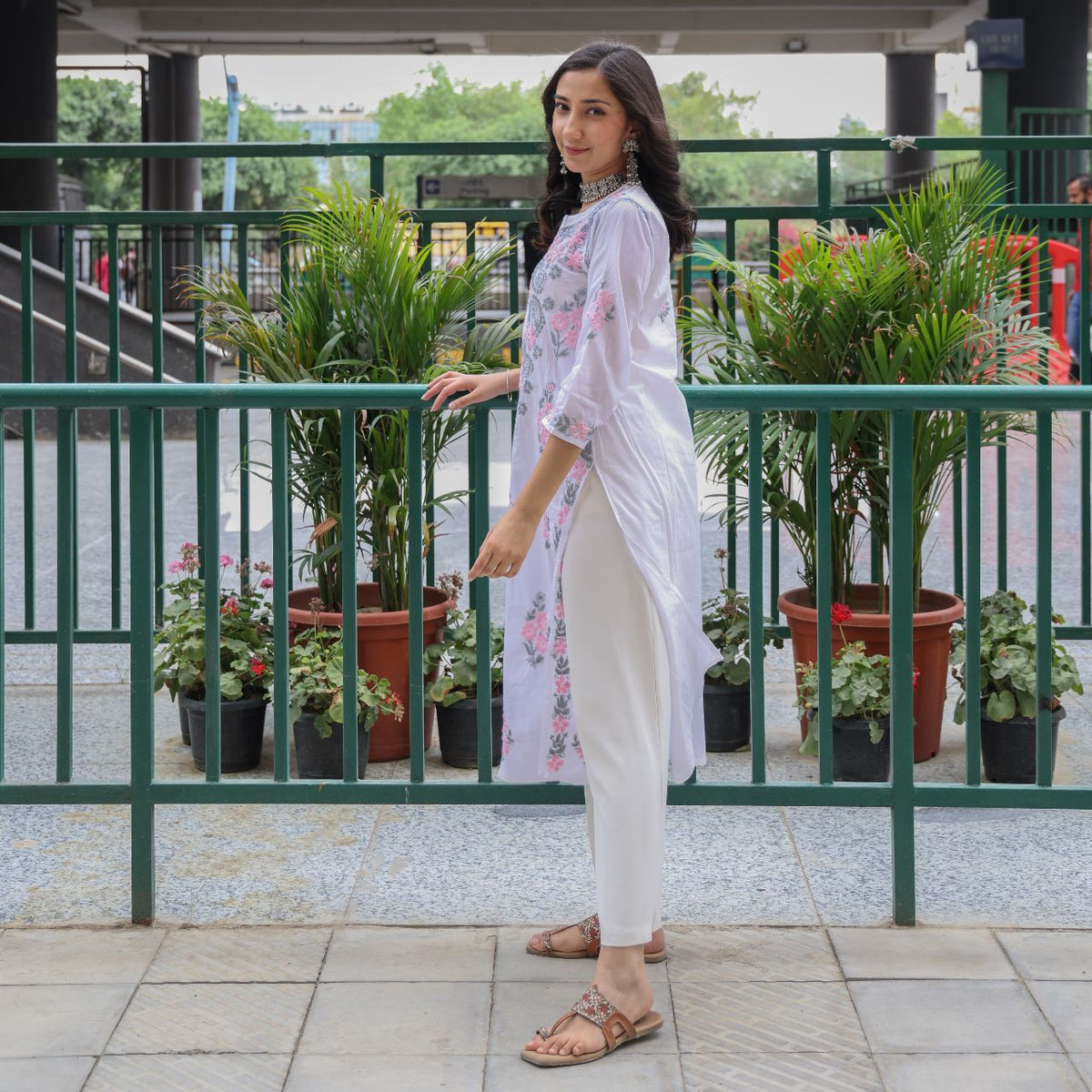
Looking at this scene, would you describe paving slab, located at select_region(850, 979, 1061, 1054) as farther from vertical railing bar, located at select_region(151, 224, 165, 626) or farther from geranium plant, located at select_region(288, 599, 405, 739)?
vertical railing bar, located at select_region(151, 224, 165, 626)

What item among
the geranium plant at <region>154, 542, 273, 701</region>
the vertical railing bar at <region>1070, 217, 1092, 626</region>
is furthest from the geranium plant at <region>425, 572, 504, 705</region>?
the vertical railing bar at <region>1070, 217, 1092, 626</region>

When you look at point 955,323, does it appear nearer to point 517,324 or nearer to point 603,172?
point 517,324

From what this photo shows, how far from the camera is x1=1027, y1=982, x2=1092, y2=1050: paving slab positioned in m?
3.12

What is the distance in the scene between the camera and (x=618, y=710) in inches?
124

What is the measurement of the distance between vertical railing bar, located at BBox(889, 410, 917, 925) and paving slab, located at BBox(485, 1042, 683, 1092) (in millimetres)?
861

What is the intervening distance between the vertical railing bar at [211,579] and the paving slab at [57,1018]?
55 cm

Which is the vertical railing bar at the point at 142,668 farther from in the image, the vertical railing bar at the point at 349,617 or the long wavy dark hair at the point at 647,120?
the long wavy dark hair at the point at 647,120

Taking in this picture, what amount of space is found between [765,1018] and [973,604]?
1.00m

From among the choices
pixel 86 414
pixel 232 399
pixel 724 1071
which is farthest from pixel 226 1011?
pixel 86 414

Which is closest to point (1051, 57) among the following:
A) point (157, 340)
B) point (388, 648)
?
point (157, 340)

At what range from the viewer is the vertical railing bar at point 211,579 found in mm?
3643

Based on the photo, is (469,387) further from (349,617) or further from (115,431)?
(115,431)

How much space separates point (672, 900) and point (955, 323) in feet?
6.07

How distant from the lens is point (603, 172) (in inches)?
122
